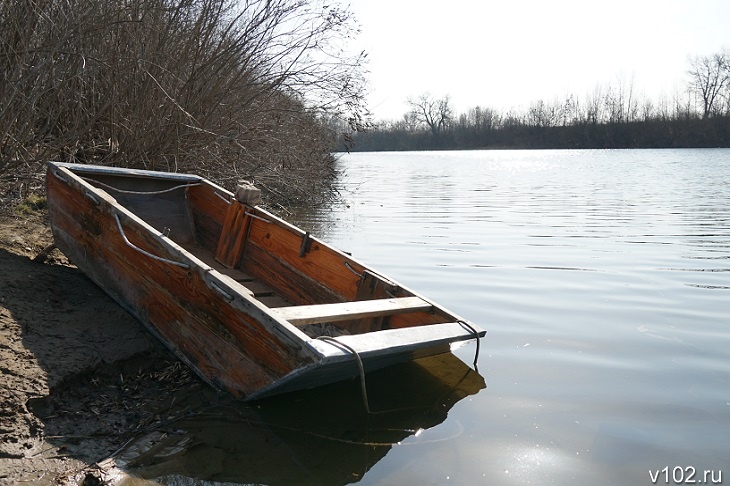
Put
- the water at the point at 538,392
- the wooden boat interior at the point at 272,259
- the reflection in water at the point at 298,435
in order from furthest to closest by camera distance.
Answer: the wooden boat interior at the point at 272,259 < the water at the point at 538,392 < the reflection in water at the point at 298,435

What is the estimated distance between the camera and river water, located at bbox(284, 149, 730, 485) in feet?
9.52

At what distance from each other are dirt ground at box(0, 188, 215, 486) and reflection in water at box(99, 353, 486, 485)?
0.60 feet

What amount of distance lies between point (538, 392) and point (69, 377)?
2412 mm

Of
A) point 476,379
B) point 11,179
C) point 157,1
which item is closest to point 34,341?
point 476,379

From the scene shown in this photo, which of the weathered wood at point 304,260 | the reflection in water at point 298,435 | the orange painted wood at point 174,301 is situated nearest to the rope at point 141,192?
the orange painted wood at point 174,301

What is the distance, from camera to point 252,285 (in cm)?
495

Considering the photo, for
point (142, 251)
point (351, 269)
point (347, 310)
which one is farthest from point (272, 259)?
point (347, 310)

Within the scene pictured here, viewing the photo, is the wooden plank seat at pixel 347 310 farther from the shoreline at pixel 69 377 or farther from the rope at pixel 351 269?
the shoreline at pixel 69 377

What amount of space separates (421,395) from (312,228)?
6.40m

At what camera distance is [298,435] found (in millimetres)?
3074

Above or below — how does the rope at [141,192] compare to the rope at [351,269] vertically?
Answer: above

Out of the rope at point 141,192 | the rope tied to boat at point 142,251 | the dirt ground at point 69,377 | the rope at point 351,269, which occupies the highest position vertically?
the rope at point 141,192

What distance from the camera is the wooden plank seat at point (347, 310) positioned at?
3293 mm

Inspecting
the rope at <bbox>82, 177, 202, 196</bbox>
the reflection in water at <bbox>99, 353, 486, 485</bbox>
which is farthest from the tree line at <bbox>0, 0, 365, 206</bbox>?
the reflection in water at <bbox>99, 353, 486, 485</bbox>
